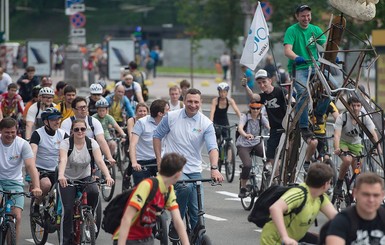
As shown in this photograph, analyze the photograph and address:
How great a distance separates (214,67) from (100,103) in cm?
5391

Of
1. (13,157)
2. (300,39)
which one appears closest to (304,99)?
(300,39)

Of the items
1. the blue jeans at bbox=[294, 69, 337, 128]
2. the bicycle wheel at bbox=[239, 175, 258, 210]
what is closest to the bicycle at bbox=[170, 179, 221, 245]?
the blue jeans at bbox=[294, 69, 337, 128]

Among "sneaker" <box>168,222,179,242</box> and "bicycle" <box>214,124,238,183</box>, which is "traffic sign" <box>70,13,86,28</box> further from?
"sneaker" <box>168,222,179,242</box>

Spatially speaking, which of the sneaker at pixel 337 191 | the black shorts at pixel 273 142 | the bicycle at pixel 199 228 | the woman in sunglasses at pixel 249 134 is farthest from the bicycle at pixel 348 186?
the bicycle at pixel 199 228

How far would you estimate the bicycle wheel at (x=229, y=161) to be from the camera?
2017 centimetres

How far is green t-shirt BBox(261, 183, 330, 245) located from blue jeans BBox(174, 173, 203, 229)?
10.7 feet

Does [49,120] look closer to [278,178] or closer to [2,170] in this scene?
[2,170]

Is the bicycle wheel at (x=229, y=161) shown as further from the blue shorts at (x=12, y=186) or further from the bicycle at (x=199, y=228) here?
the bicycle at (x=199, y=228)

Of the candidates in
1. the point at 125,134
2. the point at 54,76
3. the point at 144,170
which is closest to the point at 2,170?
the point at 144,170

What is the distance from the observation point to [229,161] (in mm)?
20359

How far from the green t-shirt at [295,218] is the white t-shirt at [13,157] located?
15.2 ft

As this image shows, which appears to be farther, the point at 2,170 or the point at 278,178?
the point at 278,178

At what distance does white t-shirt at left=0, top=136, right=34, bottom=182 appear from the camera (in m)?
13.0

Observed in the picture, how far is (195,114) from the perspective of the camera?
494 inches
